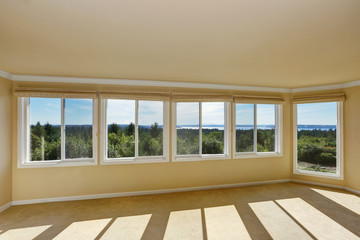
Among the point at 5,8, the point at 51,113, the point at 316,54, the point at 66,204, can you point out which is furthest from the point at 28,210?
the point at 316,54

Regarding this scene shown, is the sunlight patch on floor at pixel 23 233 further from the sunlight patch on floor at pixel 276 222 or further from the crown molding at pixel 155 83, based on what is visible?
the sunlight patch on floor at pixel 276 222

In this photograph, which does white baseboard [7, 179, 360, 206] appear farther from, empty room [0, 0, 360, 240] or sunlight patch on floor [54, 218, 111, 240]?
sunlight patch on floor [54, 218, 111, 240]

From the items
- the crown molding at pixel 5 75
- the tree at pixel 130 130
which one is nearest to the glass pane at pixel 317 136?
the tree at pixel 130 130

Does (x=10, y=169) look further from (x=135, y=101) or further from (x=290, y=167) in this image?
(x=290, y=167)

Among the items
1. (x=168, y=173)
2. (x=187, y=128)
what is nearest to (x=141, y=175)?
(x=168, y=173)

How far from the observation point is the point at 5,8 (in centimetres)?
150

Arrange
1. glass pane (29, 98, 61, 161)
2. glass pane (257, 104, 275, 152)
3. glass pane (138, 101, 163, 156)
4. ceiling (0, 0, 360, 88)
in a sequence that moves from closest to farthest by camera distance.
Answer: ceiling (0, 0, 360, 88) < glass pane (29, 98, 61, 161) < glass pane (138, 101, 163, 156) < glass pane (257, 104, 275, 152)

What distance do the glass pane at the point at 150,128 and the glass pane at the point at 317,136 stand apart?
3.61 m

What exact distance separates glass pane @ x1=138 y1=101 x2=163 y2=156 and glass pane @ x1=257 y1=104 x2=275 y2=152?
2.55 metres

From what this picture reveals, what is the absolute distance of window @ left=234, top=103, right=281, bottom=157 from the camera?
15.5ft

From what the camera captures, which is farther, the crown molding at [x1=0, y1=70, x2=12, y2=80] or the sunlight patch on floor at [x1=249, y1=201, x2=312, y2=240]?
the crown molding at [x1=0, y1=70, x2=12, y2=80]

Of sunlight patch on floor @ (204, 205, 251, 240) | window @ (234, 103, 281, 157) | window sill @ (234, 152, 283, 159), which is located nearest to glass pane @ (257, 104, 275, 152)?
window @ (234, 103, 281, 157)

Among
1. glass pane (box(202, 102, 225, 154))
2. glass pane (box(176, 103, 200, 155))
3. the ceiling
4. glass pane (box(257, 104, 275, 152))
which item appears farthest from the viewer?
glass pane (box(257, 104, 275, 152))

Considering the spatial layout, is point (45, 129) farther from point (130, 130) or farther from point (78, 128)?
point (130, 130)
